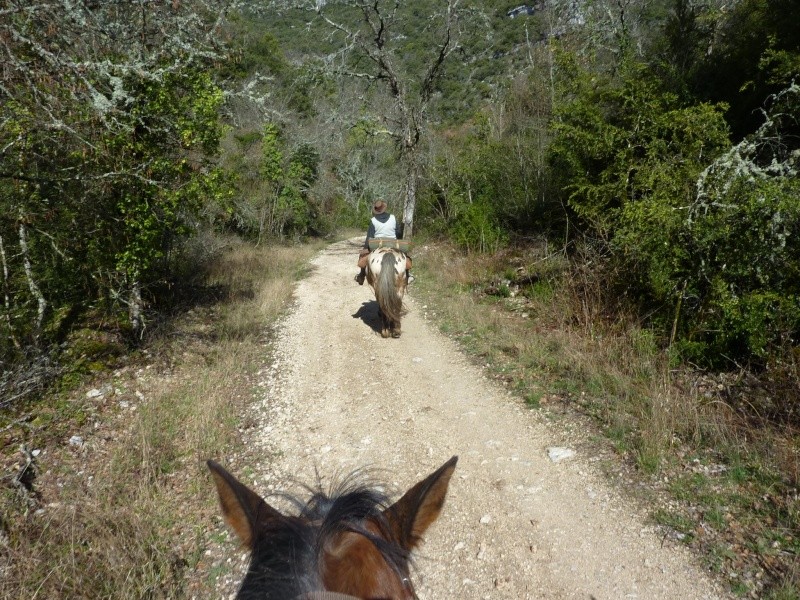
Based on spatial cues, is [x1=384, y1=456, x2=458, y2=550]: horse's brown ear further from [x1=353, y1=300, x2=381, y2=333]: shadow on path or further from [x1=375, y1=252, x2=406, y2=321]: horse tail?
[x1=353, y1=300, x2=381, y2=333]: shadow on path

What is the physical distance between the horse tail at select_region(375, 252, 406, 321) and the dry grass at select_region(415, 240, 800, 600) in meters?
1.10

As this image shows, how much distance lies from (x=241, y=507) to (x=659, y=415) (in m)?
4.11

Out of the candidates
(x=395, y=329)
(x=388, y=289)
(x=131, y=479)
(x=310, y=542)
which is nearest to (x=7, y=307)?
(x=131, y=479)

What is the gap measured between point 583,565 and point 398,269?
17.4 feet

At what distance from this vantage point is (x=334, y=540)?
51.5 inches

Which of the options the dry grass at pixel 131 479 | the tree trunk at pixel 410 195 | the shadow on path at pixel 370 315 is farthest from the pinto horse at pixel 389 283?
the tree trunk at pixel 410 195

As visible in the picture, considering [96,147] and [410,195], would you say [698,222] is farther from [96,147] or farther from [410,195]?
[410,195]

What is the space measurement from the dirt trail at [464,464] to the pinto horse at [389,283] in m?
0.32

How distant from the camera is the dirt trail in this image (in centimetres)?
297

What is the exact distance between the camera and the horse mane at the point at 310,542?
114cm

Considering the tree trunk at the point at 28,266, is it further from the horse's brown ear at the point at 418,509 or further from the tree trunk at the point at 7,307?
the horse's brown ear at the point at 418,509

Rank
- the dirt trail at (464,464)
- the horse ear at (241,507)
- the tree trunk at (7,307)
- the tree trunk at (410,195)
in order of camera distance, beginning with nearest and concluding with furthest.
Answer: the horse ear at (241,507) < the dirt trail at (464,464) < the tree trunk at (7,307) < the tree trunk at (410,195)

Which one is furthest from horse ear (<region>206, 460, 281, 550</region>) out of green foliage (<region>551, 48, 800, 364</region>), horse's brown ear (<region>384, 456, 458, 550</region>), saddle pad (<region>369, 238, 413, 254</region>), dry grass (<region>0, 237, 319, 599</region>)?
saddle pad (<region>369, 238, 413, 254</region>)

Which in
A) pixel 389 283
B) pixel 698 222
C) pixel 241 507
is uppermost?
pixel 698 222
